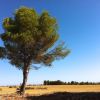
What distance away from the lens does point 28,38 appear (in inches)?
1341

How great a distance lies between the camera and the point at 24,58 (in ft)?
117

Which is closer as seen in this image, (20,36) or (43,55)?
(20,36)

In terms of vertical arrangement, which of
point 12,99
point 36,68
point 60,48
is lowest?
point 12,99

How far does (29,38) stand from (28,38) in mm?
172

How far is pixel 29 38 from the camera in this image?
34188 millimetres

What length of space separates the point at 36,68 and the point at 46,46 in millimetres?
3558

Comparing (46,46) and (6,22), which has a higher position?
(6,22)

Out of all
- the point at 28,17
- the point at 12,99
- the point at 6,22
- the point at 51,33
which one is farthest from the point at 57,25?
the point at 12,99

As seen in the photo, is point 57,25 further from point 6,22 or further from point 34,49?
point 6,22

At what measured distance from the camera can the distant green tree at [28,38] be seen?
113ft

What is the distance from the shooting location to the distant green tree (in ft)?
113

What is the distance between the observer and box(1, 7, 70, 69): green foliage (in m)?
34.6

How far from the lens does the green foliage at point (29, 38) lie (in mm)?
34562

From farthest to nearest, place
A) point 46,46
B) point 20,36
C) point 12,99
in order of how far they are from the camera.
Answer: point 46,46 → point 20,36 → point 12,99
